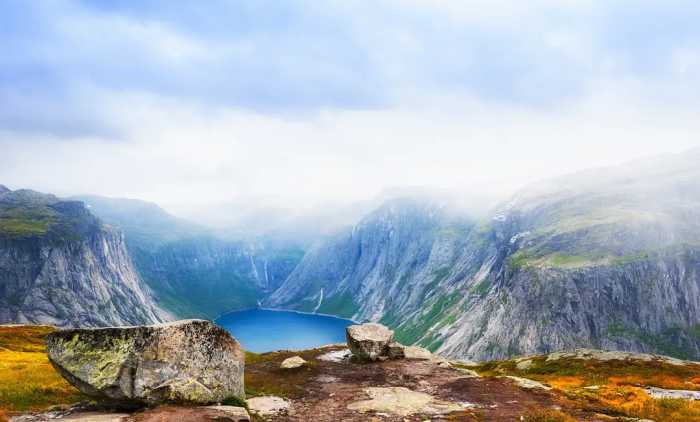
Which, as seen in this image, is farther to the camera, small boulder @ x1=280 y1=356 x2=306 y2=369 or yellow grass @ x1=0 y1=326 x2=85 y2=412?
small boulder @ x1=280 y1=356 x2=306 y2=369

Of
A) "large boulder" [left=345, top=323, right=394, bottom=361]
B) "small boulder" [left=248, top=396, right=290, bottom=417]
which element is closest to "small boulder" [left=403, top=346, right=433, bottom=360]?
"large boulder" [left=345, top=323, right=394, bottom=361]

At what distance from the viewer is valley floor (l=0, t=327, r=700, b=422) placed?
98.8 feet

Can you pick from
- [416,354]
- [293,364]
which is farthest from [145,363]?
[416,354]

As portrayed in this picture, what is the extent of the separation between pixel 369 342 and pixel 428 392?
18089mm

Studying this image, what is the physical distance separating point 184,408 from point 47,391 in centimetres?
1352

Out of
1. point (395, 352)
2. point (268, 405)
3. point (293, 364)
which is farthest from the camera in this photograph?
point (395, 352)

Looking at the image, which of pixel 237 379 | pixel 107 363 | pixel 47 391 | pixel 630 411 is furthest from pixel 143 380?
pixel 630 411

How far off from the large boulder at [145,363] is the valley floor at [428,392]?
5.60 feet

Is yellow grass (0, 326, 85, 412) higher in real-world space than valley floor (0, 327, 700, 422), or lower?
higher

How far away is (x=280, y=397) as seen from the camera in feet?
121

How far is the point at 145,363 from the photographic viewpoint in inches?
1121

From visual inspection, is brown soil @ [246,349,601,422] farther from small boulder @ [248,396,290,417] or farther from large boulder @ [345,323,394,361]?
large boulder @ [345,323,394,361]

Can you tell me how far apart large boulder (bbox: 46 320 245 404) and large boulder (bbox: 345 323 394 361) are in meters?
26.8

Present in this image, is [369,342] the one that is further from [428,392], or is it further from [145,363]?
[145,363]
